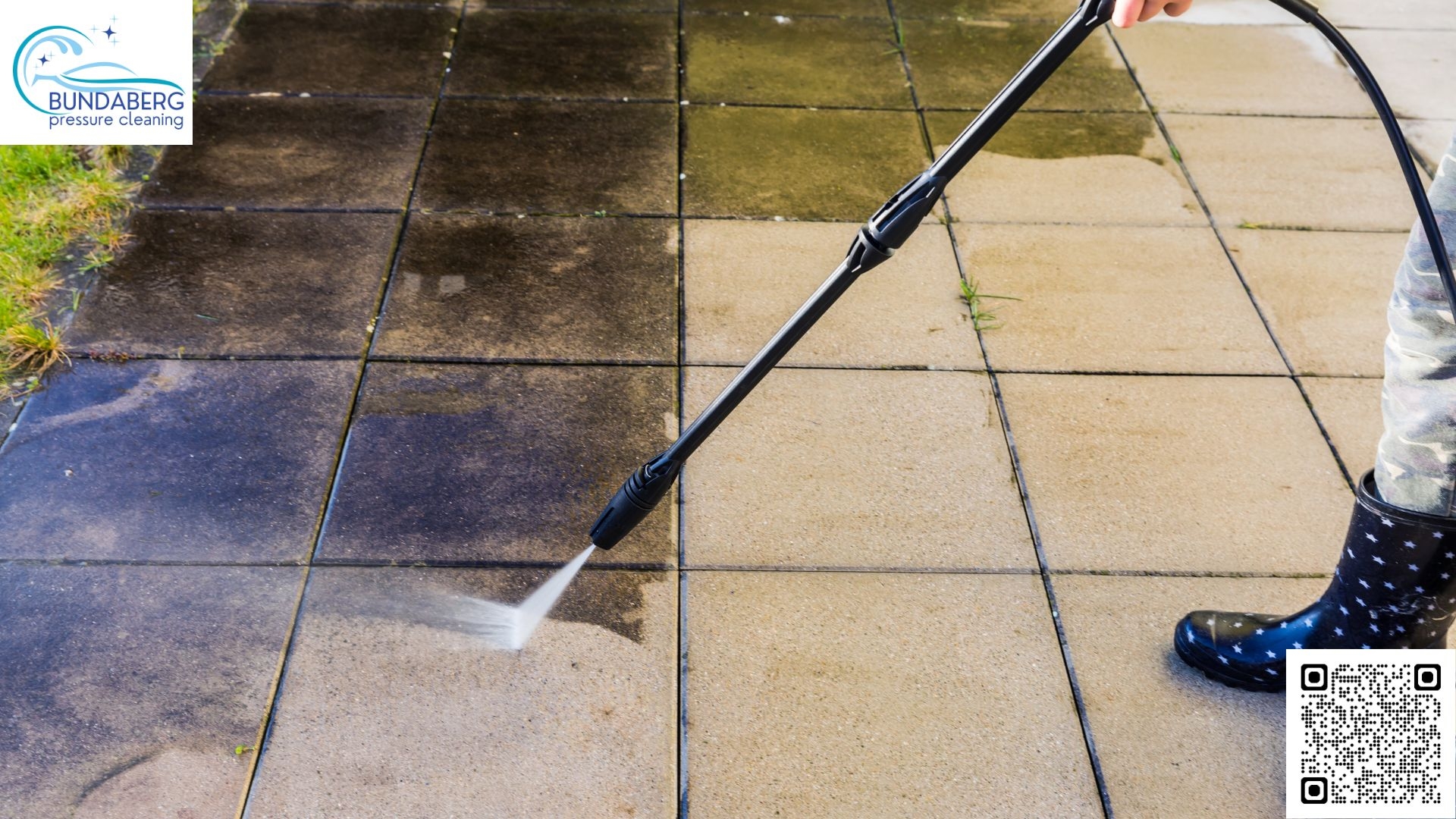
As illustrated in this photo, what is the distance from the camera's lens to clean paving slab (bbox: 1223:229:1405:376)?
11.3ft

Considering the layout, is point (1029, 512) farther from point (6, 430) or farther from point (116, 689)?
point (6, 430)

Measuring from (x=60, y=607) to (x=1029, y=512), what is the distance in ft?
7.57

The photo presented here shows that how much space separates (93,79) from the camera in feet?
14.0

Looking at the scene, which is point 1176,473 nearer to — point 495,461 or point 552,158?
point 495,461

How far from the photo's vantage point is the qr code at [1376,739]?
2281 mm

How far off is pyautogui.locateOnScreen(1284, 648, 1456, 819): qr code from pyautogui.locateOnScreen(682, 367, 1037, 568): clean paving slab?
0.70m

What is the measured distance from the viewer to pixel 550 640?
2.55 metres

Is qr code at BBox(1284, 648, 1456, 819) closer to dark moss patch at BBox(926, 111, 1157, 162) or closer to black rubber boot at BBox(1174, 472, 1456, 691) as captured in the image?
black rubber boot at BBox(1174, 472, 1456, 691)

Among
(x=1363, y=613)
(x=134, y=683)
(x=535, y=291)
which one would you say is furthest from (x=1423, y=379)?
(x=134, y=683)

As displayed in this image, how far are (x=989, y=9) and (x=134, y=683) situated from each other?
15.0 feet

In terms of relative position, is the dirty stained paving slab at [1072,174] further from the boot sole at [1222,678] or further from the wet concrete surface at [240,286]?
the wet concrete surface at [240,286]

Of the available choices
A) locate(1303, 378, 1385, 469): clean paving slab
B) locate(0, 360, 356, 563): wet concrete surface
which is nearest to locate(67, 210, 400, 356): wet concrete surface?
locate(0, 360, 356, 563): wet concrete surface

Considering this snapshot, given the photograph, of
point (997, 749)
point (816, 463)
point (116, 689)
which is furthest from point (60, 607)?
point (997, 749)

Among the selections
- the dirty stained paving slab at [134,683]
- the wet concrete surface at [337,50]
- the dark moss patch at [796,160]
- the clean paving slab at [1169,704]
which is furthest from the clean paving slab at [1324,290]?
the wet concrete surface at [337,50]
